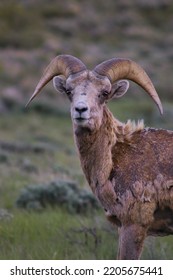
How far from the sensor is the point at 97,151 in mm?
8367

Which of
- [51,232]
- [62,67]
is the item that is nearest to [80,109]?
[62,67]

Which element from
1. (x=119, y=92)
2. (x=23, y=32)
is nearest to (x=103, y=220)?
(x=119, y=92)

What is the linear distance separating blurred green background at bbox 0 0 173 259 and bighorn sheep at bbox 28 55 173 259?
1.34 meters

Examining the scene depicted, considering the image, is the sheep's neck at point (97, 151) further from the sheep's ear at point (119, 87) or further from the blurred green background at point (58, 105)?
the blurred green background at point (58, 105)

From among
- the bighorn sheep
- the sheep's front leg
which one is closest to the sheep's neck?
the bighorn sheep

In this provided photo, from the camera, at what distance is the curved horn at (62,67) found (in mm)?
8461

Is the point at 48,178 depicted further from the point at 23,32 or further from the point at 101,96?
the point at 23,32

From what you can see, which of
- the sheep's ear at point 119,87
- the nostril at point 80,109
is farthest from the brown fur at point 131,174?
the nostril at point 80,109

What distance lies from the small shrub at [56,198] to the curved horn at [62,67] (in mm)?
3846

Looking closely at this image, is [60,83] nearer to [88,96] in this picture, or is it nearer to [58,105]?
[88,96]

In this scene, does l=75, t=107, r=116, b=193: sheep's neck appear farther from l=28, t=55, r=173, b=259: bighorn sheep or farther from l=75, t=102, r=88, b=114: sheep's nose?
l=75, t=102, r=88, b=114: sheep's nose

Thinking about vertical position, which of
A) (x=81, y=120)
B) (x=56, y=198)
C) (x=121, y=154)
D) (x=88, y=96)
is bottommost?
(x=56, y=198)

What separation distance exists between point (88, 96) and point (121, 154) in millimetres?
783

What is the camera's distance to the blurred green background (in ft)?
33.1
